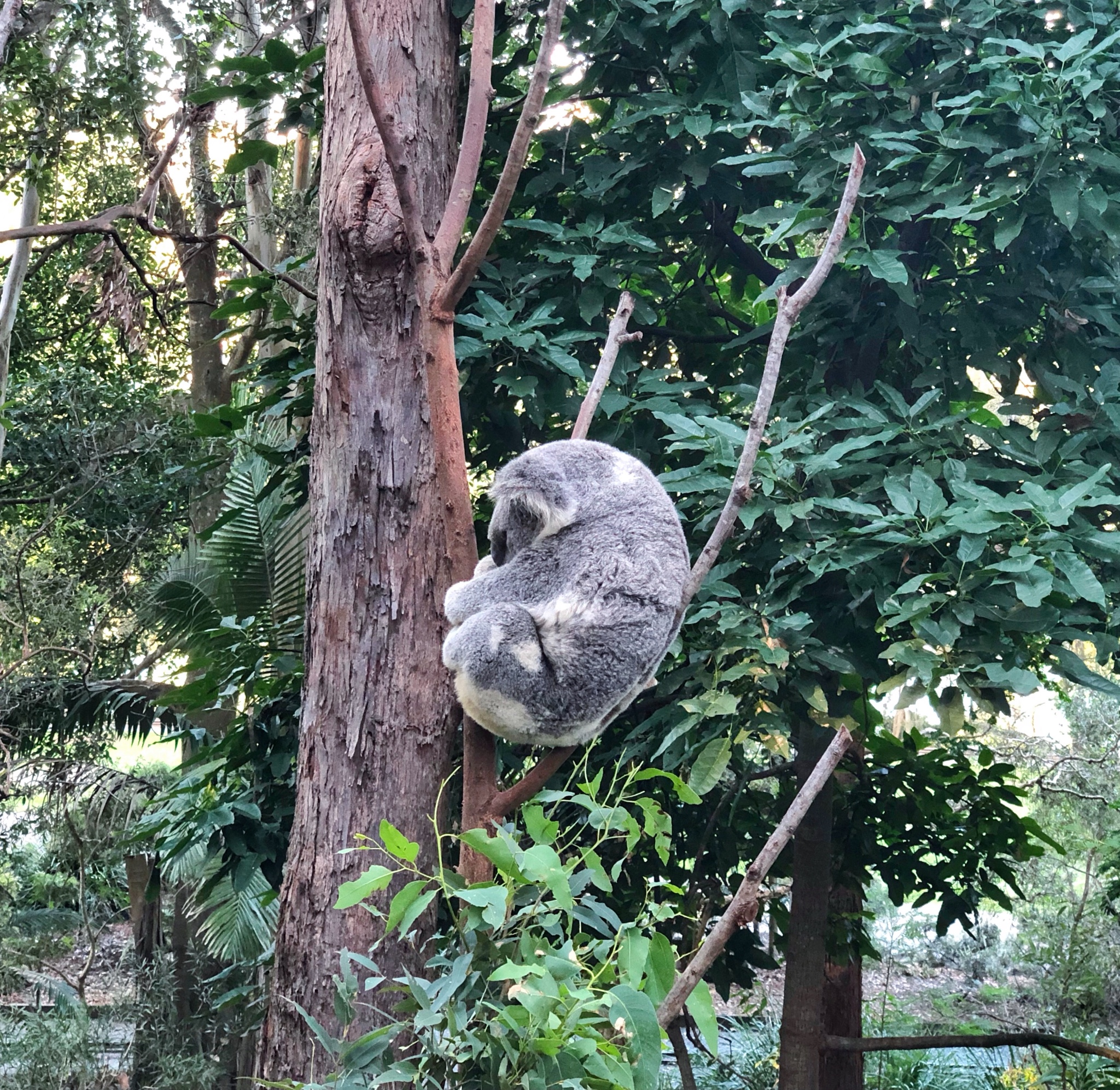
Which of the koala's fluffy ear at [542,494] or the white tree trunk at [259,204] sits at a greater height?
the white tree trunk at [259,204]

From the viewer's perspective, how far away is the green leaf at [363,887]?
1.26m

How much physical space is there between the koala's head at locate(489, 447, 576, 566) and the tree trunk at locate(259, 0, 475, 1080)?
0.15 metres

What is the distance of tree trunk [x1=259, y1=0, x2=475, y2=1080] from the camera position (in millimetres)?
2016

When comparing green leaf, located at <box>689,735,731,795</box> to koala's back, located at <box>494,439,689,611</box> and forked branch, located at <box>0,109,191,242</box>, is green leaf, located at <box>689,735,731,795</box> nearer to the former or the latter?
koala's back, located at <box>494,439,689,611</box>

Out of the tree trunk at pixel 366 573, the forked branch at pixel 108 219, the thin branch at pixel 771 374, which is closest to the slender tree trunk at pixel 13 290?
the forked branch at pixel 108 219

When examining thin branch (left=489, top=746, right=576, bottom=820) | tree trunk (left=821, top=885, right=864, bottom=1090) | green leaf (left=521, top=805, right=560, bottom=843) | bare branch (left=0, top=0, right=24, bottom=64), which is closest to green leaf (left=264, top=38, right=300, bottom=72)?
bare branch (left=0, top=0, right=24, bottom=64)

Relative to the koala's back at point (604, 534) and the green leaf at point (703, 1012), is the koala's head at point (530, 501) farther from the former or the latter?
the green leaf at point (703, 1012)

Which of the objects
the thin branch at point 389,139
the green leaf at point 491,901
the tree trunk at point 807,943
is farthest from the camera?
the tree trunk at point 807,943

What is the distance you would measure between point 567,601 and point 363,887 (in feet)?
3.04

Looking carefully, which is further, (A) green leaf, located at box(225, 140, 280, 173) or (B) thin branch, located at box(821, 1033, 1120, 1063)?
(B) thin branch, located at box(821, 1033, 1120, 1063)

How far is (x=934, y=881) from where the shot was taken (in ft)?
11.1

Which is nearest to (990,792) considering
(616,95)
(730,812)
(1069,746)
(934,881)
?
(934,881)

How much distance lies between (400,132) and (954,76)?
1.61 metres

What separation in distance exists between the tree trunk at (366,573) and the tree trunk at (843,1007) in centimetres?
231
